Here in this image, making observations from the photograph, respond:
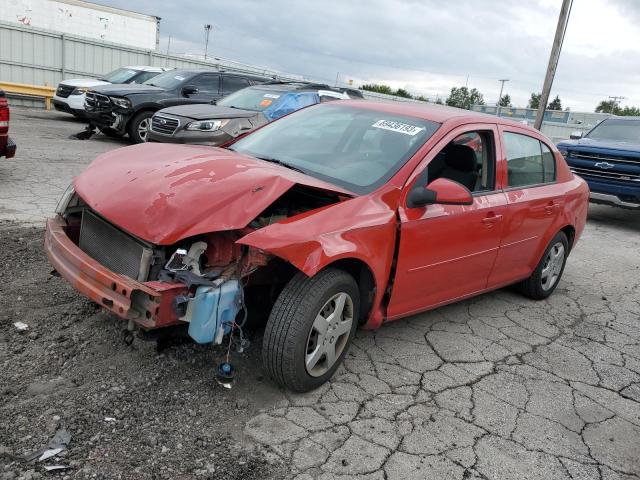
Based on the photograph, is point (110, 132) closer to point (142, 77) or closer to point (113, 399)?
point (142, 77)

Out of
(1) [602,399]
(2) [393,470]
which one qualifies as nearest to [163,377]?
(2) [393,470]

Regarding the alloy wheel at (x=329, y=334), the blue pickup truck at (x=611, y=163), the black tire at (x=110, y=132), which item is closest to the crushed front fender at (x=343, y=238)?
the alloy wheel at (x=329, y=334)

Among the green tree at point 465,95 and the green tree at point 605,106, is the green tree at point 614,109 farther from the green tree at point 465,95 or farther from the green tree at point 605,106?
the green tree at point 465,95

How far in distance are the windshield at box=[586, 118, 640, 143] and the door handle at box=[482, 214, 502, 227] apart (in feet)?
25.5

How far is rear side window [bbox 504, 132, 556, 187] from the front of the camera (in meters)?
4.55

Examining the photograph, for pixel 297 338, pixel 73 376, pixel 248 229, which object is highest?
pixel 248 229

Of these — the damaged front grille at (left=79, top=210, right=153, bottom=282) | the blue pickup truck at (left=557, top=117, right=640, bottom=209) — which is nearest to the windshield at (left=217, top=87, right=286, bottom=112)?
the blue pickup truck at (left=557, top=117, right=640, bottom=209)

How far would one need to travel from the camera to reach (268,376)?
10.5ft

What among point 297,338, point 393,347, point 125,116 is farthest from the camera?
point 125,116

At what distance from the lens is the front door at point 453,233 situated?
11.9 ft

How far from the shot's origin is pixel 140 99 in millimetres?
11266

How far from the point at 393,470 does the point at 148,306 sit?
1474mm

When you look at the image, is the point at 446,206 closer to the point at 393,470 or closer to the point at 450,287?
the point at 450,287

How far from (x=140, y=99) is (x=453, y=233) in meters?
9.14
